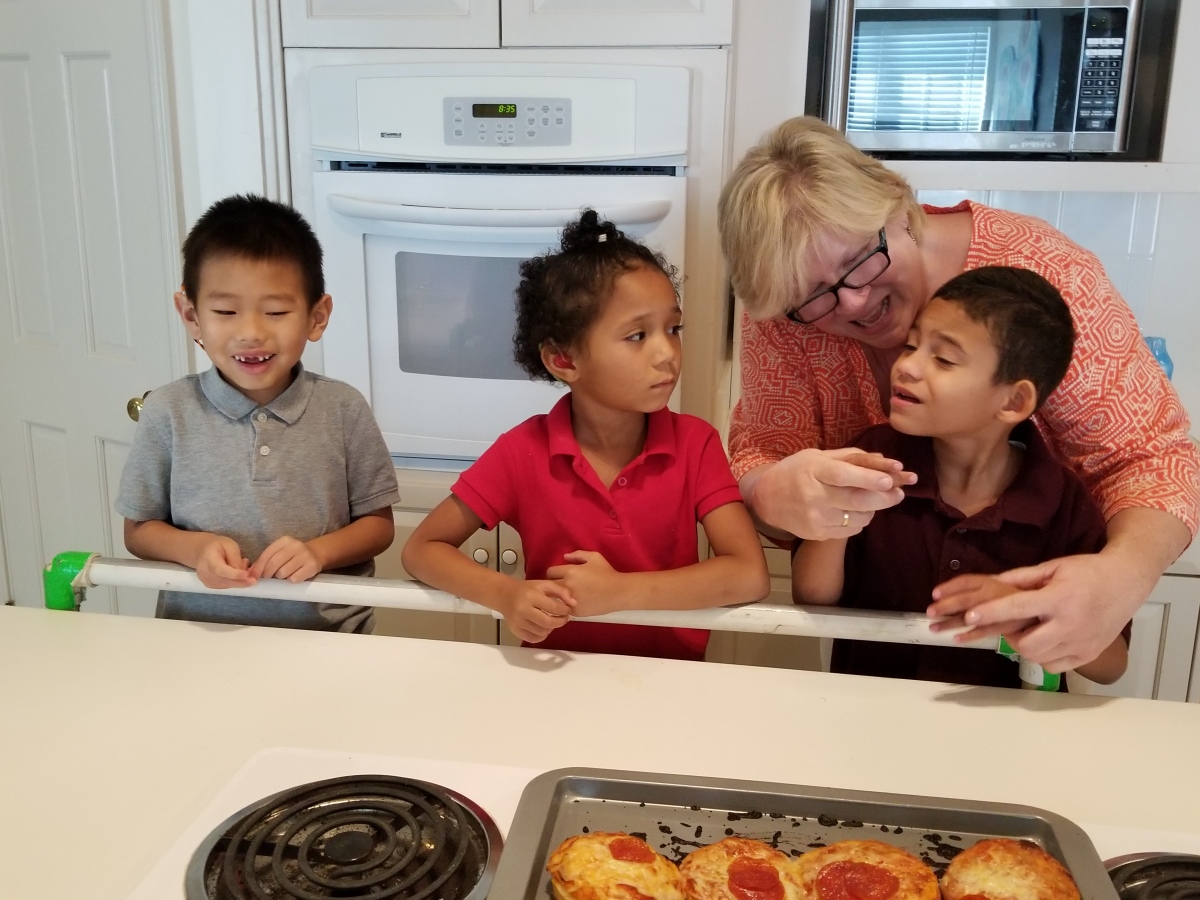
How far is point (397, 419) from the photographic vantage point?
2.12m

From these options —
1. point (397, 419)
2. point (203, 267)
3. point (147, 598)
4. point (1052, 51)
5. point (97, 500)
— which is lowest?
point (147, 598)

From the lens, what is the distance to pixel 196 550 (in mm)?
1219

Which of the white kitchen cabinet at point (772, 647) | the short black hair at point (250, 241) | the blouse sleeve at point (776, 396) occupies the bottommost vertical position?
the white kitchen cabinet at point (772, 647)

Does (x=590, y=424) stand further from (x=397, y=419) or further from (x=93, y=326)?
(x=93, y=326)

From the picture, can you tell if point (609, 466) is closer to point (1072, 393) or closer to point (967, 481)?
point (967, 481)

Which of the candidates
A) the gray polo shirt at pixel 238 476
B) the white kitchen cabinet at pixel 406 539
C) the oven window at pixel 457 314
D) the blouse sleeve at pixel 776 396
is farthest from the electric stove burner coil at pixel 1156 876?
the oven window at pixel 457 314

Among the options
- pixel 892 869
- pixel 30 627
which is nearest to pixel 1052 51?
pixel 892 869

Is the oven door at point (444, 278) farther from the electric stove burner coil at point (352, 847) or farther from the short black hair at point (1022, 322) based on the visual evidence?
the electric stove burner coil at point (352, 847)

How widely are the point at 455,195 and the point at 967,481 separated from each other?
120cm

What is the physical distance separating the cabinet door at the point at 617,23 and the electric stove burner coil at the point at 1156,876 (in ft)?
5.23

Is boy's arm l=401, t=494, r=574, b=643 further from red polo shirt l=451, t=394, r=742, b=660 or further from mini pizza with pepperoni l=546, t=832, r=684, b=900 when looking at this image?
mini pizza with pepperoni l=546, t=832, r=684, b=900

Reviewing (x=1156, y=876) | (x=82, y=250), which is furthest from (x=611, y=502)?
(x=82, y=250)

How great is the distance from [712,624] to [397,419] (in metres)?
1.26

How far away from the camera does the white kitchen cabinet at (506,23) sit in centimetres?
187
